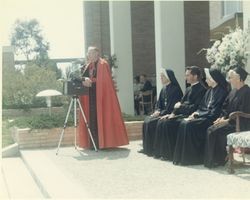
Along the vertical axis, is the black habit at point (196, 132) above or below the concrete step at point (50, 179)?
above

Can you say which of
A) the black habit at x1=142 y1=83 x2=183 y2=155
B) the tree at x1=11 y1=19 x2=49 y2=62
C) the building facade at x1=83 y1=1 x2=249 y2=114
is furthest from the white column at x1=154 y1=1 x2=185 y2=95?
the tree at x1=11 y1=19 x2=49 y2=62

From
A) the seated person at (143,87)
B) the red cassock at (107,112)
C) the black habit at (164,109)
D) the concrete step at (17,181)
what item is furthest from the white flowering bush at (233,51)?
the seated person at (143,87)

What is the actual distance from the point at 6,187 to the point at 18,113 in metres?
11.3

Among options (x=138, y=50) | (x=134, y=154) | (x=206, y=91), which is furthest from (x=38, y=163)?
(x=138, y=50)

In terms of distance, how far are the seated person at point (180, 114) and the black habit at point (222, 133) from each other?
813 millimetres

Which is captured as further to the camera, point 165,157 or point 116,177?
point 165,157

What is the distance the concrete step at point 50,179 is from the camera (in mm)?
5520

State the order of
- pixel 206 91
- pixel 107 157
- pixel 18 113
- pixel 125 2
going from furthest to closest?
pixel 18 113 → pixel 125 2 → pixel 107 157 → pixel 206 91

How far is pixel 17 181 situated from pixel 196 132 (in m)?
2.75

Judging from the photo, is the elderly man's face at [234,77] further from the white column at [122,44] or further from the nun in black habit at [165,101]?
the white column at [122,44]

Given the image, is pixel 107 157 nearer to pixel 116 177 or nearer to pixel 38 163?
pixel 38 163

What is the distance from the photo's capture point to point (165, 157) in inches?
305

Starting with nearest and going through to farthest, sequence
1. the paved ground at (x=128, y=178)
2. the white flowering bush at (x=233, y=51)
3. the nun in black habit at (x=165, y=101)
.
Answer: the paved ground at (x=128, y=178) < the white flowering bush at (x=233, y=51) < the nun in black habit at (x=165, y=101)

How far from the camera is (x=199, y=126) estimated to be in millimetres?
7137
